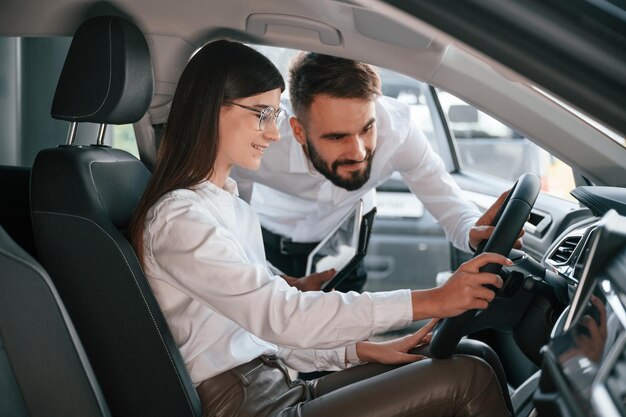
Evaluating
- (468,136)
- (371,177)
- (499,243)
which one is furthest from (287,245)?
(468,136)

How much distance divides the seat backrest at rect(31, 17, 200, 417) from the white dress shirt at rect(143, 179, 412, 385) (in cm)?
8

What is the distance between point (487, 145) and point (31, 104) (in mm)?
2507

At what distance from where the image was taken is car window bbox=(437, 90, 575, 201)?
4258 mm

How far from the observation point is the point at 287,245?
280cm

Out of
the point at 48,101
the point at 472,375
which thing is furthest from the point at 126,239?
the point at 48,101

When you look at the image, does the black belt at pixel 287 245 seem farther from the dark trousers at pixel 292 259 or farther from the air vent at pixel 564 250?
the air vent at pixel 564 250

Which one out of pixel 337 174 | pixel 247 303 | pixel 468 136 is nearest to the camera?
pixel 247 303

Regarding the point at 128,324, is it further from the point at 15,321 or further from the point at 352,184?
the point at 352,184

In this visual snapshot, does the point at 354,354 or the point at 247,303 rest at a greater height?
the point at 247,303

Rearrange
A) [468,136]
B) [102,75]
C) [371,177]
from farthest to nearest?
[468,136] → [371,177] → [102,75]

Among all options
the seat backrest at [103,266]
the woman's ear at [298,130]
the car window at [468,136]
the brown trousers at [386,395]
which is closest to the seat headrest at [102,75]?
the seat backrest at [103,266]

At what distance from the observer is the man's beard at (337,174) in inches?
95.6

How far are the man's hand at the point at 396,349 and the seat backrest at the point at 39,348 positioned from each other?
552mm

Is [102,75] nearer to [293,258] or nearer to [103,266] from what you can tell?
[103,266]
